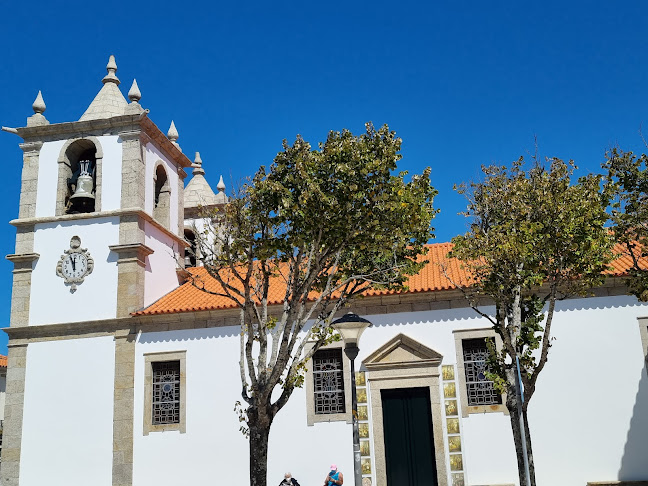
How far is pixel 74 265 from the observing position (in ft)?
58.8

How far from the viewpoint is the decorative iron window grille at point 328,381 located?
1595 cm

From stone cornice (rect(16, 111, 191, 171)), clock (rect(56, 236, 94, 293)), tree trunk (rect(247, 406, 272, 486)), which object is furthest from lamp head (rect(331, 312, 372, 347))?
stone cornice (rect(16, 111, 191, 171))

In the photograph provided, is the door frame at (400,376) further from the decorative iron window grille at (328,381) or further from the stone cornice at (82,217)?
the stone cornice at (82,217)

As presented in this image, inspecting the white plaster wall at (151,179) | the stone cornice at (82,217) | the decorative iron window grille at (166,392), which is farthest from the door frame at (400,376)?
the white plaster wall at (151,179)

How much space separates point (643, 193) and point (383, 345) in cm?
644

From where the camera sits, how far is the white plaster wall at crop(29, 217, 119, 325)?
57.4 ft

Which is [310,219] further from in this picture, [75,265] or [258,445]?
[75,265]

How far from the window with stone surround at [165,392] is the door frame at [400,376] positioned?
173 inches

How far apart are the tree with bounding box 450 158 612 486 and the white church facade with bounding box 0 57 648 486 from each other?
132 inches

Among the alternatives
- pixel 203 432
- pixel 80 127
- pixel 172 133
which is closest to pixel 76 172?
pixel 80 127

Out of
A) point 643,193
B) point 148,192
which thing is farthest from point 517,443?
point 148,192

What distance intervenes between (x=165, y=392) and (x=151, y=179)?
586cm

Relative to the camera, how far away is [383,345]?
15.9 m

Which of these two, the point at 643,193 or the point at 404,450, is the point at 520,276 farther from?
the point at 404,450
